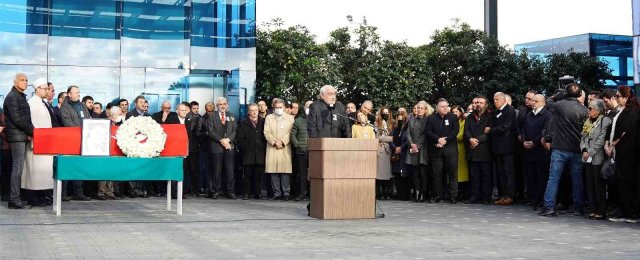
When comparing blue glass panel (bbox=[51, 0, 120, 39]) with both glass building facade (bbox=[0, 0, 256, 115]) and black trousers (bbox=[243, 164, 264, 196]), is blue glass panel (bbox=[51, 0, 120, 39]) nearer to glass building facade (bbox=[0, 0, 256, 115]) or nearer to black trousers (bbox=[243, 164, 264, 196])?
glass building facade (bbox=[0, 0, 256, 115])

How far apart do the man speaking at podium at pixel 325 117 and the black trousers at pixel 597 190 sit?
11.4 ft

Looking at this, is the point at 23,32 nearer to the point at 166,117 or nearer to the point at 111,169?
the point at 166,117

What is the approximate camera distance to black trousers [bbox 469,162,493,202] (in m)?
14.8

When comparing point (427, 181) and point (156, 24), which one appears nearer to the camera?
point (427, 181)

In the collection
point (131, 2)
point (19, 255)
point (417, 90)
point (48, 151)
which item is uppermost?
point (131, 2)

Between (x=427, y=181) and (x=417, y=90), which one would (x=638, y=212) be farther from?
(x=417, y=90)

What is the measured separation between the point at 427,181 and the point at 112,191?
18.5 feet

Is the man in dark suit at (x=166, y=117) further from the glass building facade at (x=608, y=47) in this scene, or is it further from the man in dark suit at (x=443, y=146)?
the glass building facade at (x=608, y=47)

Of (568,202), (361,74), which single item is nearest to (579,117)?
(568,202)

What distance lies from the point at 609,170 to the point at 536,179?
254cm

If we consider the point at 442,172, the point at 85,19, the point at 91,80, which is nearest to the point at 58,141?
the point at 442,172

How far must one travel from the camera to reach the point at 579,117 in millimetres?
12289

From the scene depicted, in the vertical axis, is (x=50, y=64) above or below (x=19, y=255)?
above

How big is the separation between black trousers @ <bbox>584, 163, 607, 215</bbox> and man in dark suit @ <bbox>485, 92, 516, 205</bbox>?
8.61 feet
